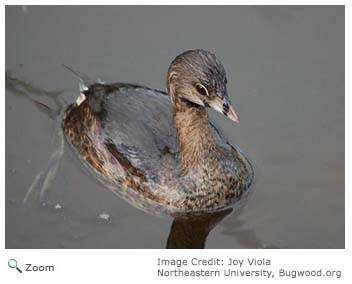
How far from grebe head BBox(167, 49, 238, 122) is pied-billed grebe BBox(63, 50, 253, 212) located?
0.04 m

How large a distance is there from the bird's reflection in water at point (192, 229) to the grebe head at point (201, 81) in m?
0.63

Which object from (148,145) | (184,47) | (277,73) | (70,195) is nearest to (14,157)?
(70,195)

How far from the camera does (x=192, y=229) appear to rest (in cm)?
458

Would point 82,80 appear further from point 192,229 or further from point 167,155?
point 192,229

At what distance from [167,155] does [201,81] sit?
56 cm

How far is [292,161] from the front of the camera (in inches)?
190

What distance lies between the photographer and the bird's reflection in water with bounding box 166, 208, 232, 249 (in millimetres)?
4473

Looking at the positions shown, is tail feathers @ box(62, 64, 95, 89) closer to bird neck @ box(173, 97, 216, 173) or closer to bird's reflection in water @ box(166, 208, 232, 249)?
bird neck @ box(173, 97, 216, 173)

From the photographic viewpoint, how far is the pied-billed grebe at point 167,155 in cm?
460
